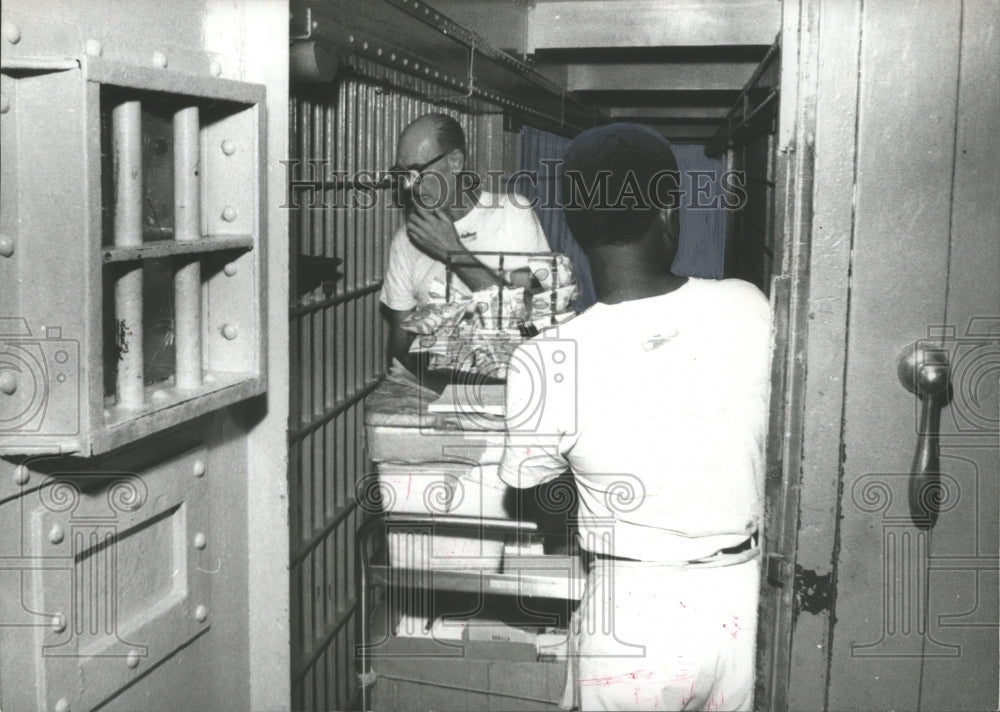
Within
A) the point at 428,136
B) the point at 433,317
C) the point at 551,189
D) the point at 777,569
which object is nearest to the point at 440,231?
the point at 428,136

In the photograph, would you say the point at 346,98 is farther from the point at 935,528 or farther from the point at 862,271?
the point at 935,528

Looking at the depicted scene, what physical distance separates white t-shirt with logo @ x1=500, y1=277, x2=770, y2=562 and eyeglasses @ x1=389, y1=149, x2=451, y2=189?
160 centimetres

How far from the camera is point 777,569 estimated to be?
1.97m

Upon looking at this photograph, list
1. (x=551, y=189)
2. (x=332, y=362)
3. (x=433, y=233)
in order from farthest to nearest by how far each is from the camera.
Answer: (x=551, y=189) < (x=433, y=233) < (x=332, y=362)

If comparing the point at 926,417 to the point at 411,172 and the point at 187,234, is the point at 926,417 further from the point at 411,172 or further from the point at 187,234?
the point at 411,172

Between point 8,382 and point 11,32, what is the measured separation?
0.54 meters

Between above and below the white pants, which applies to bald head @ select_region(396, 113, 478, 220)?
above

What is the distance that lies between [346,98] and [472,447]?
1177 millimetres

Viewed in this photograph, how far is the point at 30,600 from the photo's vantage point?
1.59 meters

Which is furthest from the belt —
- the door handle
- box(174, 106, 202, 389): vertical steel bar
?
box(174, 106, 202, 389): vertical steel bar

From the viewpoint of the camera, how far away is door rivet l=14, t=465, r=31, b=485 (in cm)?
153

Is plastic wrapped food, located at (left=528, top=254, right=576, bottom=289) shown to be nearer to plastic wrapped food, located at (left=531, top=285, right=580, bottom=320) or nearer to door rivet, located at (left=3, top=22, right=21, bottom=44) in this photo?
plastic wrapped food, located at (left=531, top=285, right=580, bottom=320)

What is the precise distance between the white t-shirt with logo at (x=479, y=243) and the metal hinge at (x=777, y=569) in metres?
1.84

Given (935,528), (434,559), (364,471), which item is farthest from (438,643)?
(935,528)
